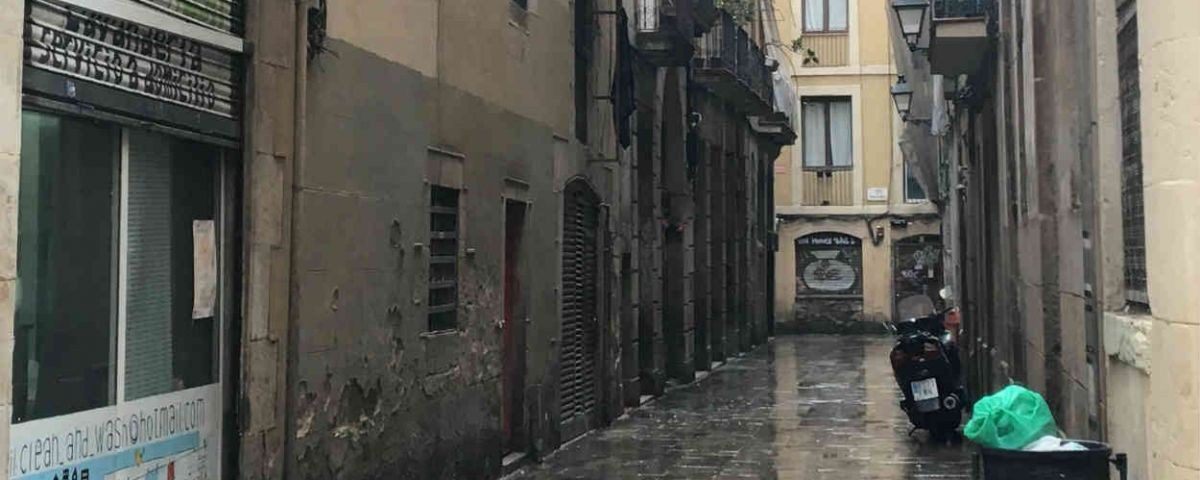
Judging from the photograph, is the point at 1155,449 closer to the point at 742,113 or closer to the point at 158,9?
the point at 158,9

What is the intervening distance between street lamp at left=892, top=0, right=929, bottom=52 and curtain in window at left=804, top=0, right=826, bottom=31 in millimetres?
21280

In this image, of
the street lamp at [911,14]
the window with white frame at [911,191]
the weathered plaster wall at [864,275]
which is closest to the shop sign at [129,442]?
the street lamp at [911,14]

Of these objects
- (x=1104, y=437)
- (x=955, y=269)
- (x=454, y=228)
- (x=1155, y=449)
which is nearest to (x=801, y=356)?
(x=955, y=269)

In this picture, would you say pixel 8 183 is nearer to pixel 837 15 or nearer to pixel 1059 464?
pixel 1059 464

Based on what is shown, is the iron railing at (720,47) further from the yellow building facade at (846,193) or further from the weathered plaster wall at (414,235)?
the yellow building facade at (846,193)

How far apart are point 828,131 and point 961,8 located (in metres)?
22.9

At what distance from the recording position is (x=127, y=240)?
602 centimetres

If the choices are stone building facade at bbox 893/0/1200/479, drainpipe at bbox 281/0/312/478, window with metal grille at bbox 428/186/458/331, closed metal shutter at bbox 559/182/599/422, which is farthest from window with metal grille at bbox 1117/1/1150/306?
closed metal shutter at bbox 559/182/599/422

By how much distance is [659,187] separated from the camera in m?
18.6

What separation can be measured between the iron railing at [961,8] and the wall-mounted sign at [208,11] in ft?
27.1

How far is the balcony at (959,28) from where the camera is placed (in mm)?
12883

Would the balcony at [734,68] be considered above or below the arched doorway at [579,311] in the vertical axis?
above

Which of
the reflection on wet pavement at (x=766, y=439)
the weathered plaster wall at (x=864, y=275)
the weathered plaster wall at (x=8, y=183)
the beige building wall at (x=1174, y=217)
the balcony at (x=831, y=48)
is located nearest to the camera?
the weathered plaster wall at (x=8, y=183)

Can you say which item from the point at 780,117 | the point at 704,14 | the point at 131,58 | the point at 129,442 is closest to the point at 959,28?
the point at 704,14
